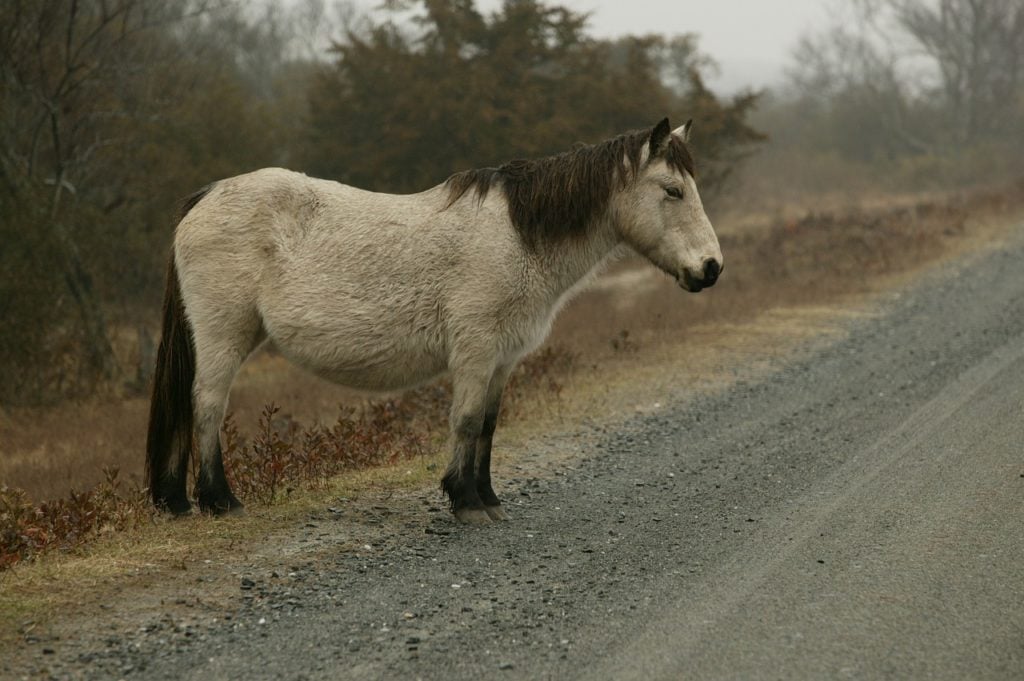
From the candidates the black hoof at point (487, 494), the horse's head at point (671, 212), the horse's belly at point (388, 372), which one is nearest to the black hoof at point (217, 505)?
the horse's belly at point (388, 372)

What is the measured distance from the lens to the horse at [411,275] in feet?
21.2

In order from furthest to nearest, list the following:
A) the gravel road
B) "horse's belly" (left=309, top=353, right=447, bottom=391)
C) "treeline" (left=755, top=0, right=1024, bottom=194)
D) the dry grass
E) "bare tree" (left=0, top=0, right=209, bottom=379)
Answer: "treeline" (left=755, top=0, right=1024, bottom=194) < "bare tree" (left=0, top=0, right=209, bottom=379) < the dry grass < "horse's belly" (left=309, top=353, right=447, bottom=391) < the gravel road

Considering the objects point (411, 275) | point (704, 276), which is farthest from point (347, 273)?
point (704, 276)

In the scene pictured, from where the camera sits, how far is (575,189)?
6629 mm

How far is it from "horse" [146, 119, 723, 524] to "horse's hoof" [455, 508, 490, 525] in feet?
0.03

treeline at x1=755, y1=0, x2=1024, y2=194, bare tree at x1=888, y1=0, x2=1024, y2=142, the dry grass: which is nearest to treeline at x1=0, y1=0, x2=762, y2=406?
the dry grass

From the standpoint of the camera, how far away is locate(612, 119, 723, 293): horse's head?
6.48 metres

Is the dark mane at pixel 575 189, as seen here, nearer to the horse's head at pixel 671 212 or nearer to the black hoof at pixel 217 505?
the horse's head at pixel 671 212

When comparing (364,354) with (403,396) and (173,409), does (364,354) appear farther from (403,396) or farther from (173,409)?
(403,396)

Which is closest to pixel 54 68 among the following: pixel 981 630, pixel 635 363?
pixel 635 363

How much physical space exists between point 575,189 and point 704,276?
967 millimetres

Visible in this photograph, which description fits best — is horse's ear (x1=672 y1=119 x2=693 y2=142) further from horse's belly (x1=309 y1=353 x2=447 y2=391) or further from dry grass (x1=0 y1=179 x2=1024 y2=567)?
dry grass (x1=0 y1=179 x2=1024 y2=567)

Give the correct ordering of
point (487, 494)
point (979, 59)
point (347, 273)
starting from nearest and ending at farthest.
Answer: point (347, 273) → point (487, 494) → point (979, 59)

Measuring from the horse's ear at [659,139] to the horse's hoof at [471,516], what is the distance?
2.43m
